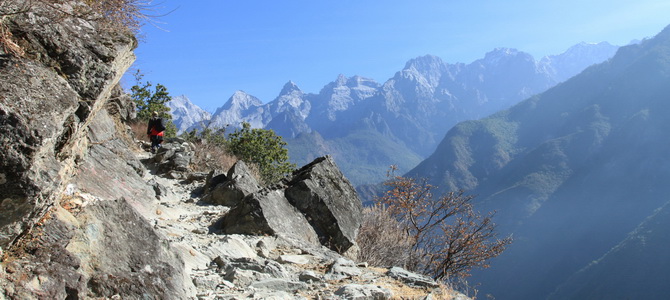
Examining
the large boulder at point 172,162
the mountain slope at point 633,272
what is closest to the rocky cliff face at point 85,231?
the large boulder at point 172,162

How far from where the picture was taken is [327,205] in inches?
406

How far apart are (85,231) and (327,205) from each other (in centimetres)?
635

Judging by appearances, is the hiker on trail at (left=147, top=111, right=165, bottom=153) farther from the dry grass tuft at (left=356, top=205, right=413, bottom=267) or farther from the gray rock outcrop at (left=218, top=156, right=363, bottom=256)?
the dry grass tuft at (left=356, top=205, right=413, bottom=267)

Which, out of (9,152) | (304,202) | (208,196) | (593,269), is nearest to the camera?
(9,152)

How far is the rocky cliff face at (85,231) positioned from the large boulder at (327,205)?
5.07 ft

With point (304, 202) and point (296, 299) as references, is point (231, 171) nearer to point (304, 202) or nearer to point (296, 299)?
point (304, 202)

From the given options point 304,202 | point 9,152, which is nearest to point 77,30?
point 9,152

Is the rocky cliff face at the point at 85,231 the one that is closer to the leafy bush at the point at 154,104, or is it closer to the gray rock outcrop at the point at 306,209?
the gray rock outcrop at the point at 306,209

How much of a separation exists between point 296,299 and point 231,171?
7028mm

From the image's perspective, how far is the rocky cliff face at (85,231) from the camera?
137 inches

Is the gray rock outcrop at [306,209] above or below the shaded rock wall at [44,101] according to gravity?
below

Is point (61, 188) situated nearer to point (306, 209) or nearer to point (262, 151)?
point (306, 209)

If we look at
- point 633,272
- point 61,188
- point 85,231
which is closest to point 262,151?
point 85,231

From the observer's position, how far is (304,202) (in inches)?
401
